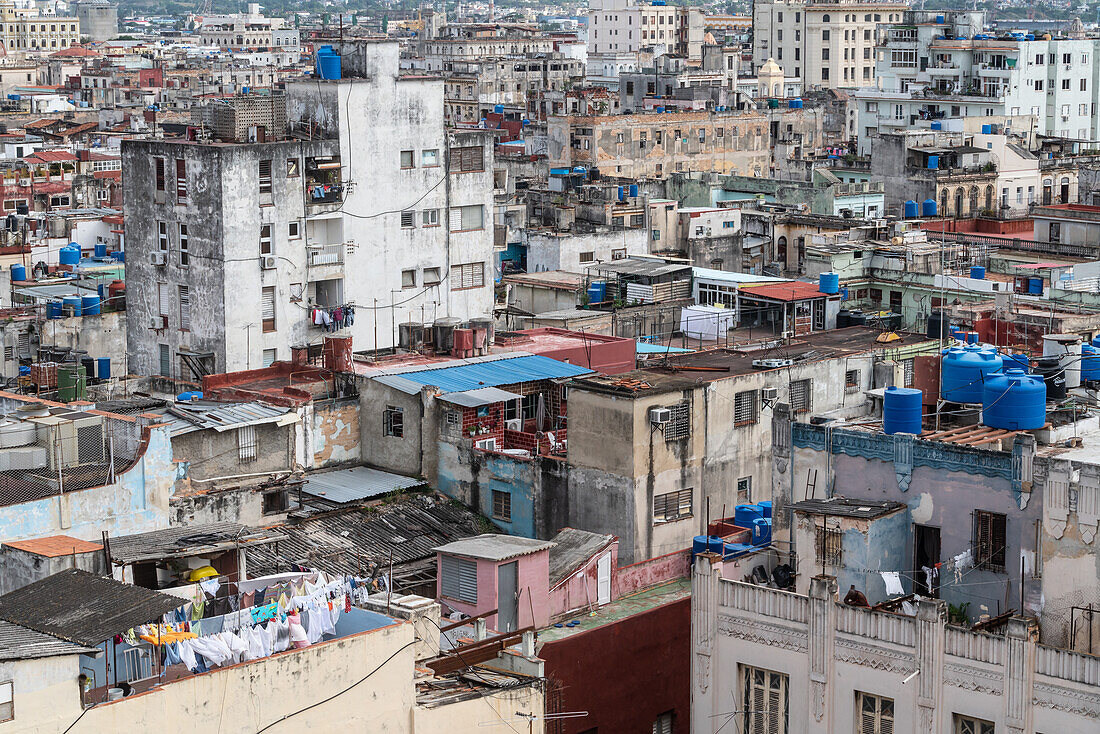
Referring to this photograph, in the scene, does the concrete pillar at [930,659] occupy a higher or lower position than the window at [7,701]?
lower

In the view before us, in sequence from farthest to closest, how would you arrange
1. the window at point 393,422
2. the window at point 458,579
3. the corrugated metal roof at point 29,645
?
1. the window at point 393,422
2. the window at point 458,579
3. the corrugated metal roof at point 29,645

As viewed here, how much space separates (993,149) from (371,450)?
61226mm

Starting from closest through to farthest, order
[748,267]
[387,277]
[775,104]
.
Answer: [387,277]
[748,267]
[775,104]

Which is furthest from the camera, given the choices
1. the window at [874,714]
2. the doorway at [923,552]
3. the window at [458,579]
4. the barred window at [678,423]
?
the barred window at [678,423]

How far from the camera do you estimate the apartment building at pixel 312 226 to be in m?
66.3

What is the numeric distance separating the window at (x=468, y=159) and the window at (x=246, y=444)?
22.8 m

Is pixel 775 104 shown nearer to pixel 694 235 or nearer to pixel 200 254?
pixel 694 235

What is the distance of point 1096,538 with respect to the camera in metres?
35.4

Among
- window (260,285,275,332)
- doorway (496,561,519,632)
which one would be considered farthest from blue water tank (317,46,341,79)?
doorway (496,561,519,632)

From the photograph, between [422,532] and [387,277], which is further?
[387,277]

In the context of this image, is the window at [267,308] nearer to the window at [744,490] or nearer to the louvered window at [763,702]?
the window at [744,490]

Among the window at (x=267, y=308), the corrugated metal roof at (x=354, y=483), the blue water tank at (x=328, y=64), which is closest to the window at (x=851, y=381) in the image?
the corrugated metal roof at (x=354, y=483)

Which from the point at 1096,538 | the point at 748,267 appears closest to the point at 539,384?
the point at 1096,538

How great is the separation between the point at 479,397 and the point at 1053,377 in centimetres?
1785
